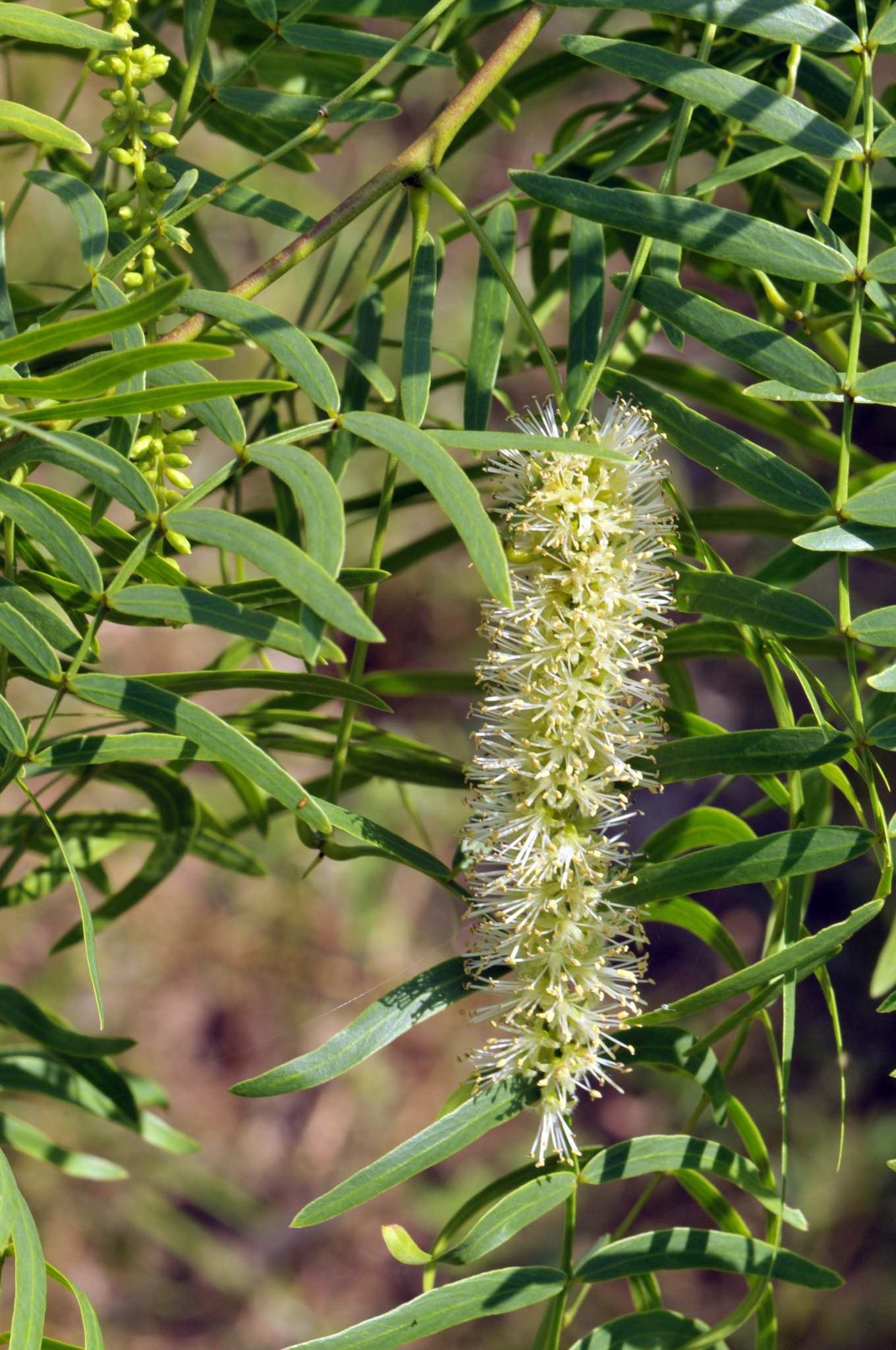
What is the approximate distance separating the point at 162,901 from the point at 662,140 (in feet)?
6.40

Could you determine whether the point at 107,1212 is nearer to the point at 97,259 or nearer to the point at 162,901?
the point at 162,901

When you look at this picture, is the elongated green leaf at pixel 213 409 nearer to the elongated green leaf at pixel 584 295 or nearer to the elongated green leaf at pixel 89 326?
the elongated green leaf at pixel 89 326

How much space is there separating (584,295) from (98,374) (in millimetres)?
305

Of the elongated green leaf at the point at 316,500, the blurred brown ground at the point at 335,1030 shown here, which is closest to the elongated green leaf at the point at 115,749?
the elongated green leaf at the point at 316,500

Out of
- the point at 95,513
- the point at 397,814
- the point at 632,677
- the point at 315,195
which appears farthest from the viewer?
the point at 315,195

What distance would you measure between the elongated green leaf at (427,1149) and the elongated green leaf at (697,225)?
46 centimetres

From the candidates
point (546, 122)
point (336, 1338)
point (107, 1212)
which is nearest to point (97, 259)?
point (336, 1338)

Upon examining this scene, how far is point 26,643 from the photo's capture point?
1.57 ft

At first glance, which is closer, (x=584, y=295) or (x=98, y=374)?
(x=98, y=374)

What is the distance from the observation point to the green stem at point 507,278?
51 centimetres

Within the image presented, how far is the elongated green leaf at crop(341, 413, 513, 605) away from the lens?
427 mm

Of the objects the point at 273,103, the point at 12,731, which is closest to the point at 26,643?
the point at 12,731

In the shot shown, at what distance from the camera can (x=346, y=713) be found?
59 centimetres

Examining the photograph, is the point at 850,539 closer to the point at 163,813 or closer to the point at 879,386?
the point at 879,386
